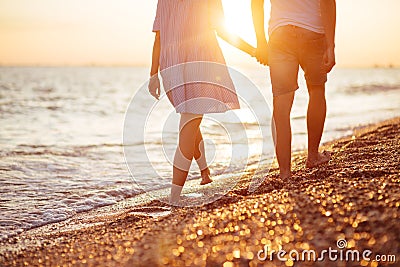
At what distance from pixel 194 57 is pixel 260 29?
2.10 feet

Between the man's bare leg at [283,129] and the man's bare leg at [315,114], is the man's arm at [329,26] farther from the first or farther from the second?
the man's bare leg at [283,129]

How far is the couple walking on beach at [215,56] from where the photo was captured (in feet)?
13.1

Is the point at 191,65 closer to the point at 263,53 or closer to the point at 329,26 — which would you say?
the point at 263,53

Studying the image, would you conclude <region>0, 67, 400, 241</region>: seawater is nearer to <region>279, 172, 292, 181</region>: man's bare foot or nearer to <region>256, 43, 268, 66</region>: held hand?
<region>279, 172, 292, 181</region>: man's bare foot

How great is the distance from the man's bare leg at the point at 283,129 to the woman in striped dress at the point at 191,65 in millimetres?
309

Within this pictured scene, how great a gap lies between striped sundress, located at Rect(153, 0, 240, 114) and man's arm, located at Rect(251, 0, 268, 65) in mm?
310

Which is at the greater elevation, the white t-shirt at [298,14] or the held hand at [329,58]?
the white t-shirt at [298,14]

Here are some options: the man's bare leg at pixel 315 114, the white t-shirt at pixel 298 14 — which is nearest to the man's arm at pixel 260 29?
the white t-shirt at pixel 298 14

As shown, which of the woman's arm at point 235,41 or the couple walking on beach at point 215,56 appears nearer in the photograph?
the couple walking on beach at point 215,56

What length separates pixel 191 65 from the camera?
4004mm

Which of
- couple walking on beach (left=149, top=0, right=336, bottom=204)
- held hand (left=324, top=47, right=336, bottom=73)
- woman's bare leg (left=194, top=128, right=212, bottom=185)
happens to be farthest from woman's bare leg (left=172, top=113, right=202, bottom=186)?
held hand (left=324, top=47, right=336, bottom=73)

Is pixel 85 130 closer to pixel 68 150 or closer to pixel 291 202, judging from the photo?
pixel 68 150

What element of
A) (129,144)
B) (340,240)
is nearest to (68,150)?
(129,144)

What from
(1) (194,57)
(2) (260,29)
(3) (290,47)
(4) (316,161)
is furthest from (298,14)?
(4) (316,161)
